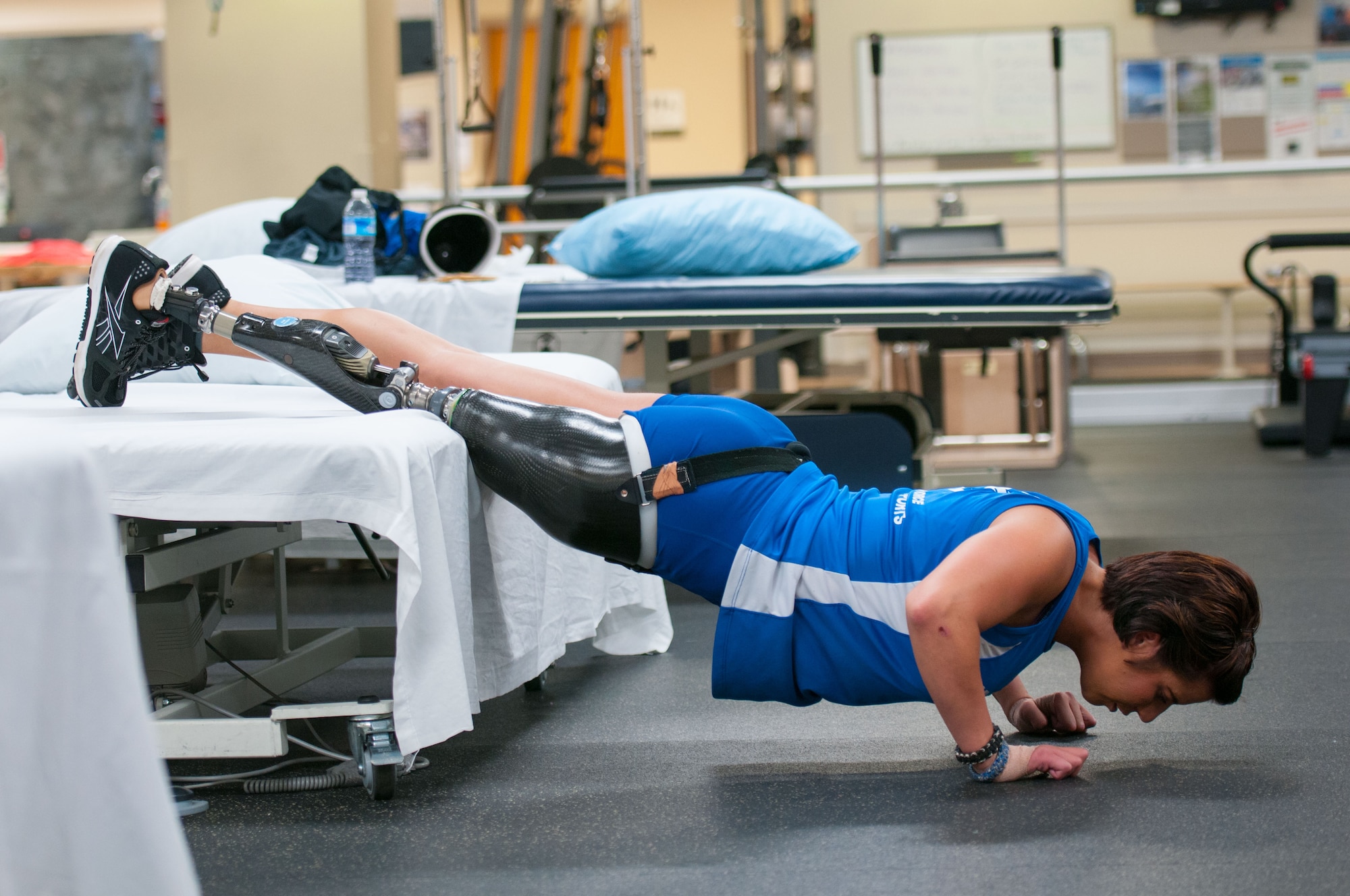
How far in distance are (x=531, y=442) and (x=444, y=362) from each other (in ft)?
1.12

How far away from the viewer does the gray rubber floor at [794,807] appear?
1.25 m

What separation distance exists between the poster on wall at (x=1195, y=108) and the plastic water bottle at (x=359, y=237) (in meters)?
5.13

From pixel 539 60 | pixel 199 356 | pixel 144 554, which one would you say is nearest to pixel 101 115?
pixel 539 60

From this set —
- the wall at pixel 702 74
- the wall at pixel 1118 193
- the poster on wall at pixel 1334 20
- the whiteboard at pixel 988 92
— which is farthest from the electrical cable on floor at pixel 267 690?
the poster on wall at pixel 1334 20

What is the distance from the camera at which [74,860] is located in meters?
0.69

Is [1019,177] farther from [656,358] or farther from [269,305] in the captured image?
[269,305]

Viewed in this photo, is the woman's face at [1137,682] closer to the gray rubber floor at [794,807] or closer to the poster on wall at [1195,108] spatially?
the gray rubber floor at [794,807]

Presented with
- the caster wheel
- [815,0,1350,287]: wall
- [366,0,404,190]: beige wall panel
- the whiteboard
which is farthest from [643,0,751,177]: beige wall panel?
the caster wheel

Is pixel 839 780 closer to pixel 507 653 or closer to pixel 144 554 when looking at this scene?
pixel 507 653

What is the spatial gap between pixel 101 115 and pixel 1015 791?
8.45 meters

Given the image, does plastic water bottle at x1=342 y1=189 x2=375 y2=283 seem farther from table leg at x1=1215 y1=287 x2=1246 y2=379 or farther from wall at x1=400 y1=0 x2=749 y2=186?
wall at x1=400 y1=0 x2=749 y2=186

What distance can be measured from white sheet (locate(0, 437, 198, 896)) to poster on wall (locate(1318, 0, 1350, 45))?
724 cm

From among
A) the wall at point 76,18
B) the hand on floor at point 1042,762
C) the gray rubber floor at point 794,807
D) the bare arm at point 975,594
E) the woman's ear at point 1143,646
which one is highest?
the wall at point 76,18

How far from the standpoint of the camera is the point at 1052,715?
1.70m
